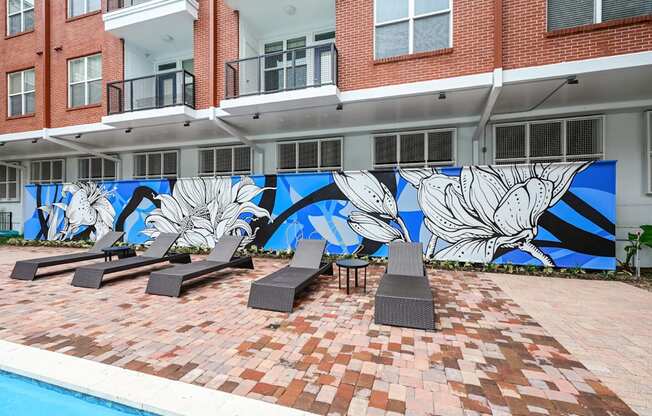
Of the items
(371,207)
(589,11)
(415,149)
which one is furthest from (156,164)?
(589,11)

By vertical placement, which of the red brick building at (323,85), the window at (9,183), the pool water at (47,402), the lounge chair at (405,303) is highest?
the red brick building at (323,85)

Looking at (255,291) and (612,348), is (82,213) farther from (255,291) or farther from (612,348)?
(612,348)

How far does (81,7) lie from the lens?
12797 millimetres

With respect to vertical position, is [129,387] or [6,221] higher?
[6,221]

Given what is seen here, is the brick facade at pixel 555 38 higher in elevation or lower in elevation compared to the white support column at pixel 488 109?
higher

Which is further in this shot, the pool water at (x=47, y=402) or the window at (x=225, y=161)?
the window at (x=225, y=161)

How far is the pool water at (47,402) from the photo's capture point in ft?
8.32

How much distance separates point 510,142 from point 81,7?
17.8 m

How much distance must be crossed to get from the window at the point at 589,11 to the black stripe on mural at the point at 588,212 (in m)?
4.06

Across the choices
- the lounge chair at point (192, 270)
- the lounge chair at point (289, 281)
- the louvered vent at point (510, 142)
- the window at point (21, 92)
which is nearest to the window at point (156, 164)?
the window at point (21, 92)

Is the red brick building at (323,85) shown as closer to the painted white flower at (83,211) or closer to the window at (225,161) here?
the window at (225,161)

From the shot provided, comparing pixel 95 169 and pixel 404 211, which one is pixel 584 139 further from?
pixel 95 169

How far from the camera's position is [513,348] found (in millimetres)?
3418

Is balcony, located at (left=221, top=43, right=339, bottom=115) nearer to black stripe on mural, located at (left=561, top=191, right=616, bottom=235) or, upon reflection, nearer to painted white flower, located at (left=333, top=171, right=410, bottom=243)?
painted white flower, located at (left=333, top=171, right=410, bottom=243)
